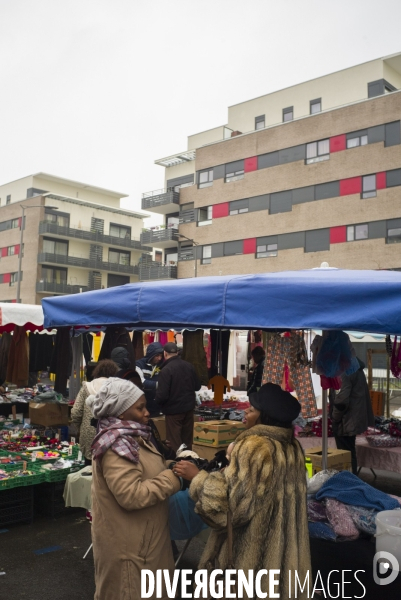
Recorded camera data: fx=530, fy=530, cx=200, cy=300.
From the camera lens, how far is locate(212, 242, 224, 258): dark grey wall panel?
3844 cm

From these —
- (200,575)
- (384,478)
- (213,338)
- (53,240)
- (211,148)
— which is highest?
(211,148)

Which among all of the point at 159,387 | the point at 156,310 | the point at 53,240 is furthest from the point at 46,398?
the point at 53,240

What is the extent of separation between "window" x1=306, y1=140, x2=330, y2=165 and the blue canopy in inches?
1219

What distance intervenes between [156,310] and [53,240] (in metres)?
50.8

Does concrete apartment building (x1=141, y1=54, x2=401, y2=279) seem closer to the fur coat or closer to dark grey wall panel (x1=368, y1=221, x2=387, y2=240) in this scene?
dark grey wall panel (x1=368, y1=221, x2=387, y2=240)

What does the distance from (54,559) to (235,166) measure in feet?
116

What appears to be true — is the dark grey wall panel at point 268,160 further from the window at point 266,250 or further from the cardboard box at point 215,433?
the cardboard box at point 215,433

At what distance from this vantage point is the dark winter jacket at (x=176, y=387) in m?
7.77

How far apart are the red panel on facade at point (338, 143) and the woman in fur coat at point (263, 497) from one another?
31.9m

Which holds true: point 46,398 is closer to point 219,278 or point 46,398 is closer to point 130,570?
point 219,278

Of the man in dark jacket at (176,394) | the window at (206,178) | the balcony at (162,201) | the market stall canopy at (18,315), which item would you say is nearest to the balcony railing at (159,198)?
the balcony at (162,201)

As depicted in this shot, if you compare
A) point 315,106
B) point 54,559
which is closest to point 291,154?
point 315,106

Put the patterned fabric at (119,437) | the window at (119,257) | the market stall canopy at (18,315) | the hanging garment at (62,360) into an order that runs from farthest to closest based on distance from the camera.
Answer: the window at (119,257) → the hanging garment at (62,360) → the market stall canopy at (18,315) → the patterned fabric at (119,437)

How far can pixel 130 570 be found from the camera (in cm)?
276
